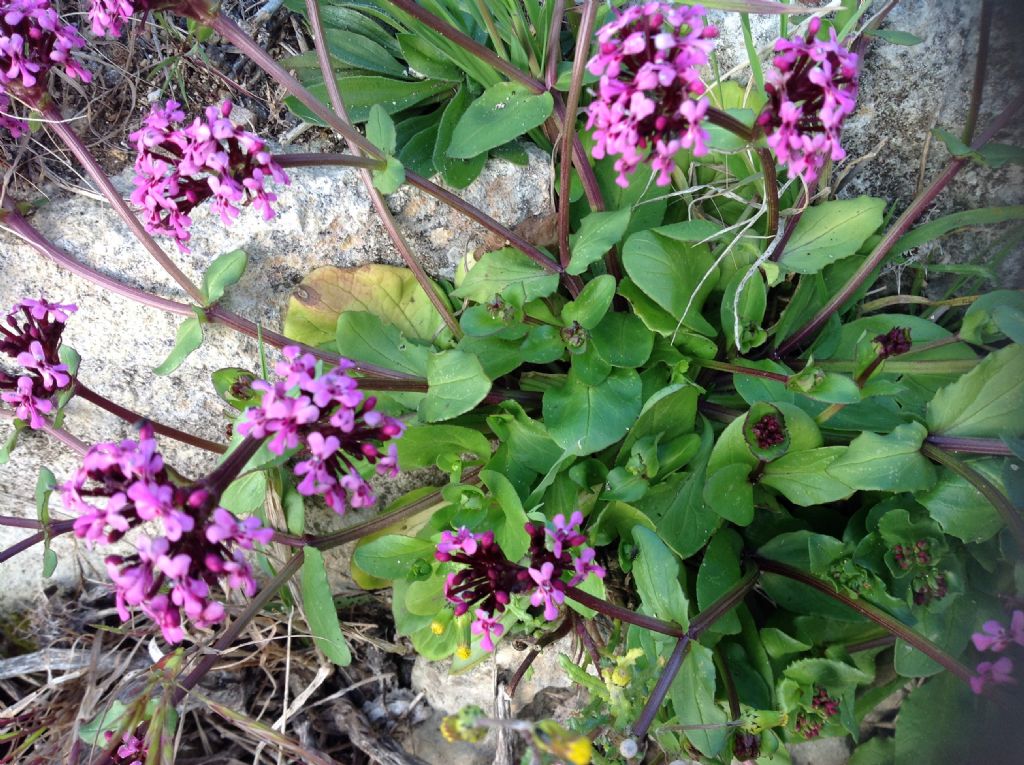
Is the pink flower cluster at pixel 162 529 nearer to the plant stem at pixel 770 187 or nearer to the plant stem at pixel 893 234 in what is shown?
the plant stem at pixel 770 187

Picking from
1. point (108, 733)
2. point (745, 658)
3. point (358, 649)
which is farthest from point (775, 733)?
point (108, 733)

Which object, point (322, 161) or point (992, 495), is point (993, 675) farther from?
point (322, 161)

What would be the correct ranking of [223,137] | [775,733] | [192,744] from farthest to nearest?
[192,744] < [775,733] < [223,137]

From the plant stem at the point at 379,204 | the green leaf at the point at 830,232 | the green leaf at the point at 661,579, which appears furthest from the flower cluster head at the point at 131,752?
the green leaf at the point at 830,232

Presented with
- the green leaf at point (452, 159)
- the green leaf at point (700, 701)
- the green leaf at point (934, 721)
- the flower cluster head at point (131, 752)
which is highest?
the green leaf at point (452, 159)

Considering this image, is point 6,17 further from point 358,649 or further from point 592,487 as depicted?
point 358,649
